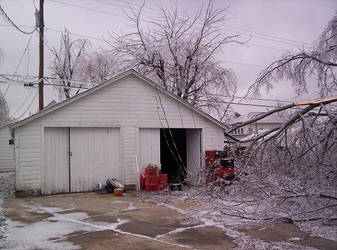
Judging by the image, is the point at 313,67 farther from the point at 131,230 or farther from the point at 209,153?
the point at 209,153

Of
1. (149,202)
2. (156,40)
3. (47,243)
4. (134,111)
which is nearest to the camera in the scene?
(47,243)

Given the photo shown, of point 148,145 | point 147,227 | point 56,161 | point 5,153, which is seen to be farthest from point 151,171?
point 5,153

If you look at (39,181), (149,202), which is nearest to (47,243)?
(149,202)

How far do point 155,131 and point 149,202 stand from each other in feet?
12.1

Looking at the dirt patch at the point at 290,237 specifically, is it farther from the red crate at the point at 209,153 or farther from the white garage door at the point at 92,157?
the white garage door at the point at 92,157

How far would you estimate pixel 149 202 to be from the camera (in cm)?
995

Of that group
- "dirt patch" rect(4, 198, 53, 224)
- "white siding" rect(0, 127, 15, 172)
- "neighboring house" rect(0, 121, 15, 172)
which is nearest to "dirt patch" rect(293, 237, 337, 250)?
"dirt patch" rect(4, 198, 53, 224)

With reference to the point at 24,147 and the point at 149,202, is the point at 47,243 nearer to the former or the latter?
the point at 149,202

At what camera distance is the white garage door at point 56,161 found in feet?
37.5

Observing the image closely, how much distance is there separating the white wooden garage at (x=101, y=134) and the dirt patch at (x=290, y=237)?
18.6 feet

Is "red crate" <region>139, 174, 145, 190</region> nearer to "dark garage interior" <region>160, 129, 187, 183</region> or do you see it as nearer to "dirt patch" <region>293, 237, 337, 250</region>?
"dark garage interior" <region>160, 129, 187, 183</region>

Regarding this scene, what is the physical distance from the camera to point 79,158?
470 inches

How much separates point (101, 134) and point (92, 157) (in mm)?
870

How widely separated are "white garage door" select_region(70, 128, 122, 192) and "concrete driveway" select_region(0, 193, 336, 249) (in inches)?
94.6
